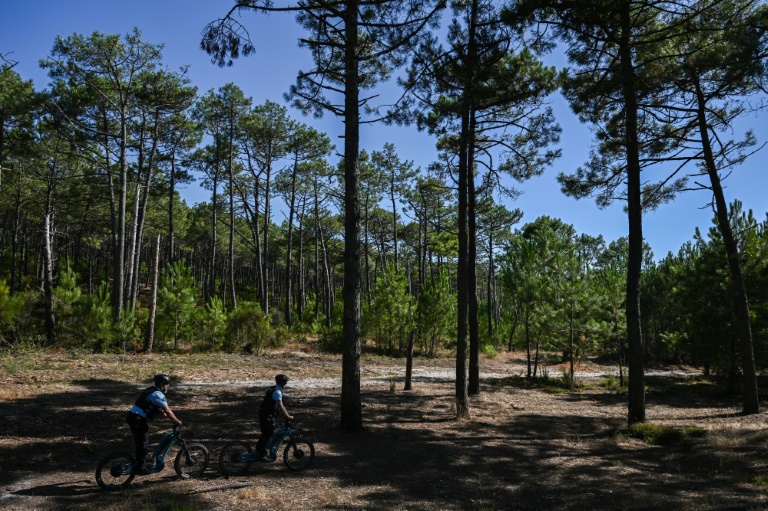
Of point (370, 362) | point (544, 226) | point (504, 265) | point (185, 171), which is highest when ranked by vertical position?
point (185, 171)

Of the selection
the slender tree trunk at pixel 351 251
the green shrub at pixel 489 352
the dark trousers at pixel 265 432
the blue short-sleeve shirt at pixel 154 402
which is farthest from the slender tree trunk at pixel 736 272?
the green shrub at pixel 489 352

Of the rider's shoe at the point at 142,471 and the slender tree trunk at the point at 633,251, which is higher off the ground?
the slender tree trunk at the point at 633,251

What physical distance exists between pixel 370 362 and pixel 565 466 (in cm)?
1834

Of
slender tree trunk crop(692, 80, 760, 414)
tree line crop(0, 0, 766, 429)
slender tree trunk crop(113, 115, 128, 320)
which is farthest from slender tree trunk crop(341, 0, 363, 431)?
slender tree trunk crop(113, 115, 128, 320)

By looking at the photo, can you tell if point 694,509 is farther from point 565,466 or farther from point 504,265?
point 504,265

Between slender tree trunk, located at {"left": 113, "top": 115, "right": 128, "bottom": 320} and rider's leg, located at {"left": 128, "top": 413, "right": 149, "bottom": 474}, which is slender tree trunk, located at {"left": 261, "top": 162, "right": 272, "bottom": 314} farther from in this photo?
rider's leg, located at {"left": 128, "top": 413, "right": 149, "bottom": 474}

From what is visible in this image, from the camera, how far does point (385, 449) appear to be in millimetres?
8656

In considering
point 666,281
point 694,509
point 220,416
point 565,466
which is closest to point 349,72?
point 220,416

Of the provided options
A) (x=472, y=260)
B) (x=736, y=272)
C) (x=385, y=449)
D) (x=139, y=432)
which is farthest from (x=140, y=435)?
(x=736, y=272)

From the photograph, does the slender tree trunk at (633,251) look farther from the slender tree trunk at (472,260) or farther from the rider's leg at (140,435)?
the rider's leg at (140,435)

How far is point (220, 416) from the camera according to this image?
1042 cm

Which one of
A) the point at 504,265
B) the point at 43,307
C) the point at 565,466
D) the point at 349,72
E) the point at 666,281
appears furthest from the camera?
the point at 666,281

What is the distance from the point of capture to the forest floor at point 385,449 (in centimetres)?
594

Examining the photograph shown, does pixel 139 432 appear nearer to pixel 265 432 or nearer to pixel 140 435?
pixel 140 435
